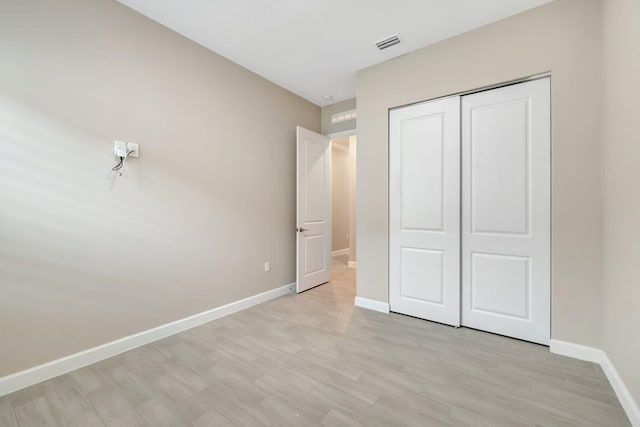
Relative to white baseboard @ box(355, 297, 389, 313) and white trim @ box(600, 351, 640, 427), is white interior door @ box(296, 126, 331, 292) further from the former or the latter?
white trim @ box(600, 351, 640, 427)

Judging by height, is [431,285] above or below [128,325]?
above

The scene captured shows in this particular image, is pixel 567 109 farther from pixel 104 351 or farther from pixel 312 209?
pixel 104 351

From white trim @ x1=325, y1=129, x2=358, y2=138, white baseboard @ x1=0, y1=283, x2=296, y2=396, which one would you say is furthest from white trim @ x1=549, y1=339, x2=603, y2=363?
white trim @ x1=325, y1=129, x2=358, y2=138

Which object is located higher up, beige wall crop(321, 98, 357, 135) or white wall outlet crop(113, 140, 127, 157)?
beige wall crop(321, 98, 357, 135)

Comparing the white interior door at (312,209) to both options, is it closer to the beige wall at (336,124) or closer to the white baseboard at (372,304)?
the beige wall at (336,124)

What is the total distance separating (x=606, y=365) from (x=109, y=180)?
4002 mm

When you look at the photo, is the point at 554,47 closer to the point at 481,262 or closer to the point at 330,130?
the point at 481,262

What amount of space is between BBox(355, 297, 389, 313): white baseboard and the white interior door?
3.05 ft

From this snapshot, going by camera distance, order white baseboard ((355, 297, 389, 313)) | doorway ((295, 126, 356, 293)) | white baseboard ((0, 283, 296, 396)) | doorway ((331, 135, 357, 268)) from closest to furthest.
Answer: white baseboard ((0, 283, 296, 396)) < white baseboard ((355, 297, 389, 313)) < doorway ((295, 126, 356, 293)) < doorway ((331, 135, 357, 268))

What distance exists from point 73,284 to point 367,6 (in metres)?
3.22

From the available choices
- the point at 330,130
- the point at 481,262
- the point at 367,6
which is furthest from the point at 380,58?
the point at 481,262

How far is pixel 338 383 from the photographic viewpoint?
1800 mm

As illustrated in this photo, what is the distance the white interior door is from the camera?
3.75 meters

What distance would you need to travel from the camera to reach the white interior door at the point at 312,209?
3.75 metres
